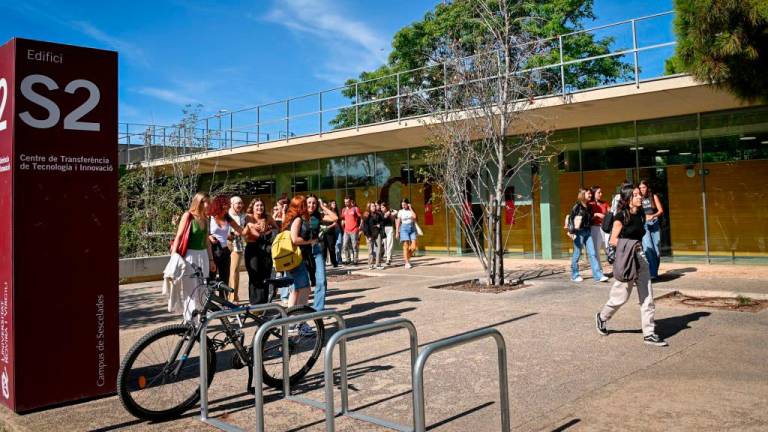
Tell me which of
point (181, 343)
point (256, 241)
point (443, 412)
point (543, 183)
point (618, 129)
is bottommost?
point (443, 412)

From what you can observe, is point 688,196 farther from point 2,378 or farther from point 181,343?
point 2,378

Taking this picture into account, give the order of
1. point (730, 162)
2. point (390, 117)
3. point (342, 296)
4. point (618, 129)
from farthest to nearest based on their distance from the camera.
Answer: point (390, 117)
point (618, 129)
point (730, 162)
point (342, 296)

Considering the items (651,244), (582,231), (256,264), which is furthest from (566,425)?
(582,231)

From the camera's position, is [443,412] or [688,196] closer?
[443,412]

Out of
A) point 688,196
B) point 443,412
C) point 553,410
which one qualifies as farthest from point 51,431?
point 688,196

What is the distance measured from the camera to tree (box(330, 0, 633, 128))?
15.4 m

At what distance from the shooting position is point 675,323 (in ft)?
23.5

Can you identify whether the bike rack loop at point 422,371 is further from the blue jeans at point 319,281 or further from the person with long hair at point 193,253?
the blue jeans at point 319,281

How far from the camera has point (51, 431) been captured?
4148 millimetres

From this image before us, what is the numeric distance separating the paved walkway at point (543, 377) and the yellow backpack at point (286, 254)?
1.15m

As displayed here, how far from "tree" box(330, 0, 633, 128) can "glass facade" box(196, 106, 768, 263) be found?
2662mm

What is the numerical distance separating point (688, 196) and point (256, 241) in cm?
1153

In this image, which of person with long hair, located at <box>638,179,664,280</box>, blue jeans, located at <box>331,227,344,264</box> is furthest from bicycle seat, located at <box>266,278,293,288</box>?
blue jeans, located at <box>331,227,344,264</box>

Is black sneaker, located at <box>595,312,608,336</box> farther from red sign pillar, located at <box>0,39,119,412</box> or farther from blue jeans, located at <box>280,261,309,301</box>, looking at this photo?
red sign pillar, located at <box>0,39,119,412</box>
